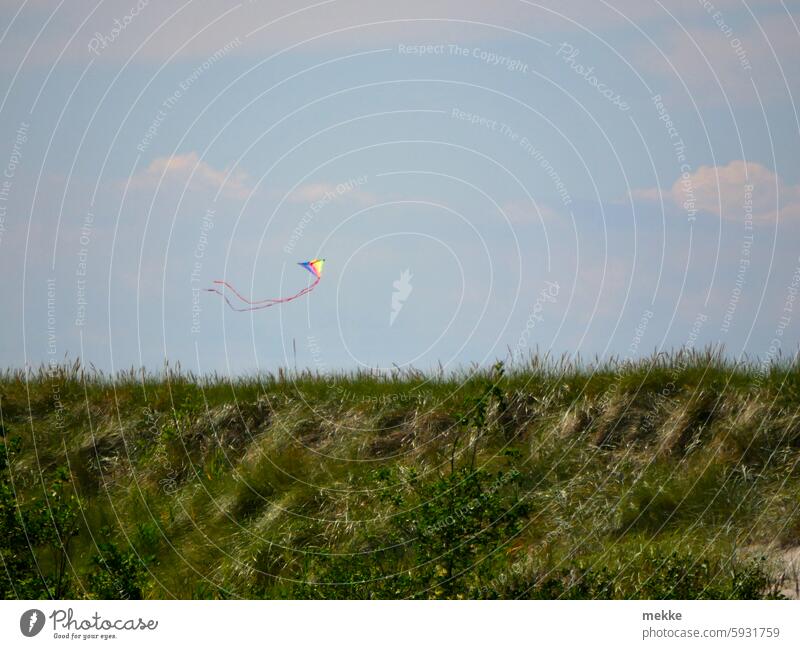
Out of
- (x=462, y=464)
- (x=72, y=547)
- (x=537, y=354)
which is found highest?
(x=537, y=354)

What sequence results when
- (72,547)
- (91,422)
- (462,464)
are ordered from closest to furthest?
1. (462,464)
2. (72,547)
3. (91,422)

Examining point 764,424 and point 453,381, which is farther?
point 453,381

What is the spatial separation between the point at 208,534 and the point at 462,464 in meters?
3.00

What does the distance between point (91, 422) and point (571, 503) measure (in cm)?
716

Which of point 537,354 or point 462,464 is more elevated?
point 537,354

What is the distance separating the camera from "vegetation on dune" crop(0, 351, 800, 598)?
34.3ft

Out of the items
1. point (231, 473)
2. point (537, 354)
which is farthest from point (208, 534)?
point (537, 354)

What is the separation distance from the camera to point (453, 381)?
44.0 ft

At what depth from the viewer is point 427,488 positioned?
11195 millimetres

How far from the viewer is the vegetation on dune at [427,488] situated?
10.5 metres
